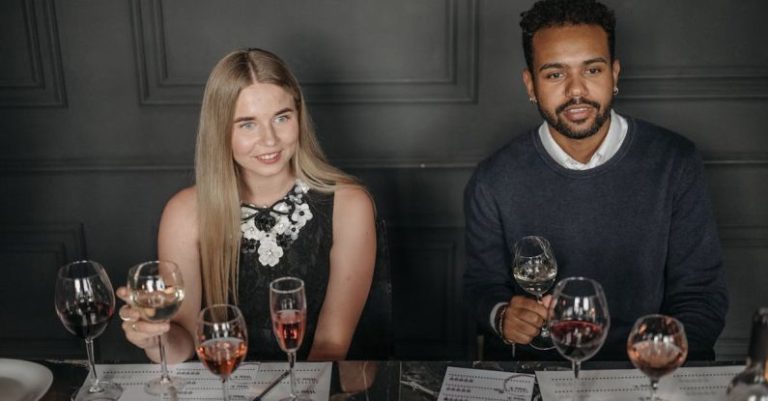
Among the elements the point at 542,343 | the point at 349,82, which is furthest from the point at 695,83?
the point at 542,343

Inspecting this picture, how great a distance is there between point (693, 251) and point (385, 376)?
0.92 metres

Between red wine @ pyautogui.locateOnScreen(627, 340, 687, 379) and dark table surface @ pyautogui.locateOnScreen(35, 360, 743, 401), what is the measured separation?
21cm

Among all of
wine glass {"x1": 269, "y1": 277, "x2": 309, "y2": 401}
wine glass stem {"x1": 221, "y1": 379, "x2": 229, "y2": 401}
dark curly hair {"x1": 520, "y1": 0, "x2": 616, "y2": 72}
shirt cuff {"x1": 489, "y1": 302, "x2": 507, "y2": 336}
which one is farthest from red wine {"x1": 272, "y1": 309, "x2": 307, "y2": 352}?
dark curly hair {"x1": 520, "y1": 0, "x2": 616, "y2": 72}

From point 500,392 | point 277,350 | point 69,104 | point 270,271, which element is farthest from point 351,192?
Answer: point 69,104

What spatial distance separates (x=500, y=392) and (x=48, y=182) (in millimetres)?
1857

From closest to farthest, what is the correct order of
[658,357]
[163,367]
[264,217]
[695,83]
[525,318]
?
[658,357] < [163,367] < [525,318] < [264,217] < [695,83]

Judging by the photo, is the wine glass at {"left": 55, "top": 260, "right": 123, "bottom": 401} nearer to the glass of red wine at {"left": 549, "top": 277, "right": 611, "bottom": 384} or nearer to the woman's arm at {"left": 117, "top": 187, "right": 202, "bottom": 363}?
the woman's arm at {"left": 117, "top": 187, "right": 202, "bottom": 363}

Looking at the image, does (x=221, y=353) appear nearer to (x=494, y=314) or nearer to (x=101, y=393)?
(x=101, y=393)

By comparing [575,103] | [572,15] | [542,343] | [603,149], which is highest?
[572,15]

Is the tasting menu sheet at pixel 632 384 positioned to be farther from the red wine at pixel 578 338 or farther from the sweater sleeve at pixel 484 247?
the sweater sleeve at pixel 484 247

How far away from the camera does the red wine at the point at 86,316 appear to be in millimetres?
1370

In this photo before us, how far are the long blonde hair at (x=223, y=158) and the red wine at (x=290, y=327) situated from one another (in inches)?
22.4

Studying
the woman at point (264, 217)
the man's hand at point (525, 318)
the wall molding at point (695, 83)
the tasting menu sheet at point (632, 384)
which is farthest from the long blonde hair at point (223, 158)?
the wall molding at point (695, 83)

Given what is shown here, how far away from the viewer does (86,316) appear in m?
1.37
